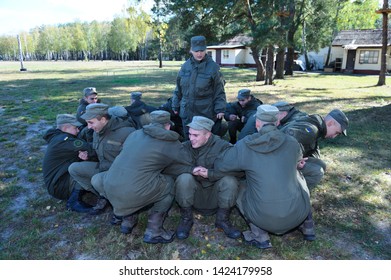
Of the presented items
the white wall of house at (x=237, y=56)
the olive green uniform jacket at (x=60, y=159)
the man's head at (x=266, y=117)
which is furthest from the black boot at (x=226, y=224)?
the white wall of house at (x=237, y=56)

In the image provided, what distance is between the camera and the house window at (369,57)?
98.8 feet

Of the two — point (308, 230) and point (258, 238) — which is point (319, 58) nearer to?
point (308, 230)

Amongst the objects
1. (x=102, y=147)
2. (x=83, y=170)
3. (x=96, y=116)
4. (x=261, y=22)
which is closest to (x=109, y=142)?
(x=102, y=147)

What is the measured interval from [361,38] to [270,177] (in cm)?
3499

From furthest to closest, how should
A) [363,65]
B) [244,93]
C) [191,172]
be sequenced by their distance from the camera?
[363,65], [244,93], [191,172]

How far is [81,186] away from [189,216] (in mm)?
1546

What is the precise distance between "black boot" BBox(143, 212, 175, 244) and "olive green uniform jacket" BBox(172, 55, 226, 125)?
90.4 inches

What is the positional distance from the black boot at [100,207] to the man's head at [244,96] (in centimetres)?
338

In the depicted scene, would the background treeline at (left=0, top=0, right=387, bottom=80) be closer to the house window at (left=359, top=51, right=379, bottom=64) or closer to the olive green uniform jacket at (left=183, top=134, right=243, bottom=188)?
the house window at (left=359, top=51, right=379, bottom=64)

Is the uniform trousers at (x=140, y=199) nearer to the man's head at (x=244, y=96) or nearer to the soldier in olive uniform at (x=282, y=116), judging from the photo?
the soldier in olive uniform at (x=282, y=116)

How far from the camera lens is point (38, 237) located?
3.48 meters

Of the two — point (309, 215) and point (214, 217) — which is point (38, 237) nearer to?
point (214, 217)

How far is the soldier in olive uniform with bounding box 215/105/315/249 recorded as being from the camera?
9.61 feet

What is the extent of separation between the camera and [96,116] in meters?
3.64
